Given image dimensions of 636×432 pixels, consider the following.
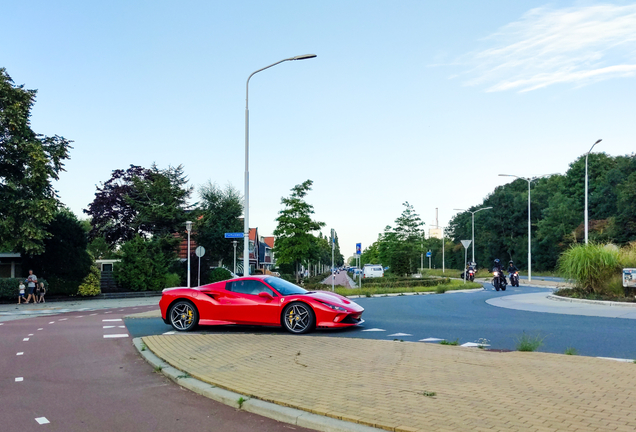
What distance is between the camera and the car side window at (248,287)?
1220 cm

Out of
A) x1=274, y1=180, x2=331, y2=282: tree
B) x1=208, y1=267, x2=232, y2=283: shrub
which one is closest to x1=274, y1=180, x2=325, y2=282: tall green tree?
x1=274, y1=180, x2=331, y2=282: tree

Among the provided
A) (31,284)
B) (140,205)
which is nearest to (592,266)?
(31,284)

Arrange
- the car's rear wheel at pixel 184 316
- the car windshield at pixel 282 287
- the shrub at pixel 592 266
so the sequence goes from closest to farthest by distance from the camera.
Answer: the car windshield at pixel 282 287
the car's rear wheel at pixel 184 316
the shrub at pixel 592 266

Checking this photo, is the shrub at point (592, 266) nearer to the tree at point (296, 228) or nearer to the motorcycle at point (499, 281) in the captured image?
the motorcycle at point (499, 281)

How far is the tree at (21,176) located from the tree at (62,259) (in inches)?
112

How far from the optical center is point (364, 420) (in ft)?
17.0

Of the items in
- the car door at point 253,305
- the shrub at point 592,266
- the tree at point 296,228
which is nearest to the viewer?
the car door at point 253,305

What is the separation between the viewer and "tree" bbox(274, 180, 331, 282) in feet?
147

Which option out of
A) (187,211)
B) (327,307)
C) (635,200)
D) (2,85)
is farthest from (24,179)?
(635,200)

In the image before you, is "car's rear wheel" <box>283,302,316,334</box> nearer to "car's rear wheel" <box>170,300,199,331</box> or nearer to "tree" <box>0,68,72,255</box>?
"car's rear wheel" <box>170,300,199,331</box>

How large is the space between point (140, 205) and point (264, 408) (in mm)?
38159

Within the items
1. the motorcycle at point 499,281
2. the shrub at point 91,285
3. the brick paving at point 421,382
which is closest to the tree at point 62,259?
the shrub at point 91,285

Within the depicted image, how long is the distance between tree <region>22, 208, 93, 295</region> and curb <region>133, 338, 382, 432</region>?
85.5 feet

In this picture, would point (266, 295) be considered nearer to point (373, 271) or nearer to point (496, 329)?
point (496, 329)
